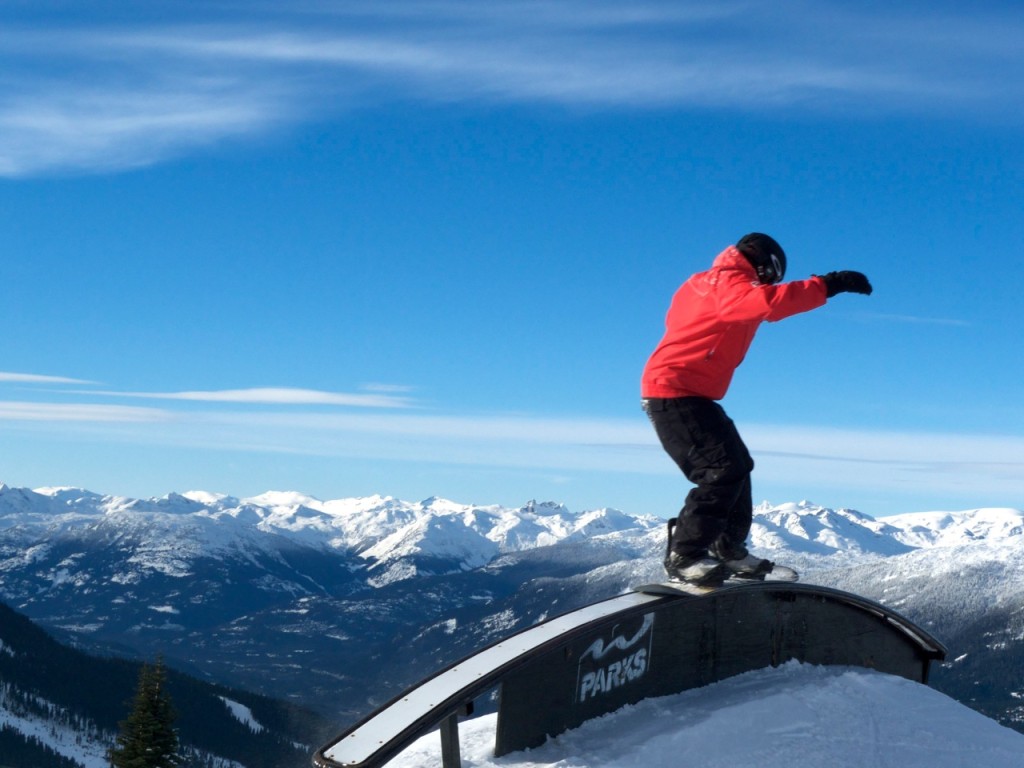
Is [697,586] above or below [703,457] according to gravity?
below

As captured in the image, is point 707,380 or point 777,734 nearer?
point 777,734

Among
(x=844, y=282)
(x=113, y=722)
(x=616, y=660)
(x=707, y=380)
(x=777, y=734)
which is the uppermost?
(x=844, y=282)

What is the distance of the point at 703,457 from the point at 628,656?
6.14 ft

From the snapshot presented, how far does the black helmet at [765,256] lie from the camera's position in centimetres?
871

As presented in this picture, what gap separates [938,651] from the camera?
1177 centimetres

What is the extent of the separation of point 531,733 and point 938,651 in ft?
20.5

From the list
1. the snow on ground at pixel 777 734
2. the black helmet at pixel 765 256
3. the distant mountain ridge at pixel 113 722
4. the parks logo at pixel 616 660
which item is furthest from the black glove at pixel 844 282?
the distant mountain ridge at pixel 113 722

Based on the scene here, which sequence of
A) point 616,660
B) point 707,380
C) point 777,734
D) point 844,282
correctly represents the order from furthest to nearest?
point 707,380 < point 616,660 < point 777,734 < point 844,282

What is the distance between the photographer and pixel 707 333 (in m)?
8.68

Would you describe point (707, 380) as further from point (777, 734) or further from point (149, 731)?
point (149, 731)

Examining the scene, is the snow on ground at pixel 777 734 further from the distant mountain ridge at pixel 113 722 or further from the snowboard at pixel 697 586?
the distant mountain ridge at pixel 113 722

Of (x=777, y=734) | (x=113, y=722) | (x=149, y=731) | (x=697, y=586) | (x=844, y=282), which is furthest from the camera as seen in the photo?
(x=113, y=722)

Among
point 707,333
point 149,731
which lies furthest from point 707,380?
point 149,731

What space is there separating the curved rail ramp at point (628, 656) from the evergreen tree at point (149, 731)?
1064 inches
